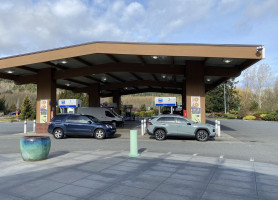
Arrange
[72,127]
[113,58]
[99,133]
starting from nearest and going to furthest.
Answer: [99,133] < [72,127] < [113,58]

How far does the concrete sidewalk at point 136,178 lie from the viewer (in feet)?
15.6

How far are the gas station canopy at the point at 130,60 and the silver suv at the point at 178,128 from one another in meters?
3.89

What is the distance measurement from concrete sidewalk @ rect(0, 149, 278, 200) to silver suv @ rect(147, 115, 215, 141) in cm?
536

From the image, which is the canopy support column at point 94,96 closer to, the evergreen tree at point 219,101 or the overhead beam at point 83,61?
the overhead beam at point 83,61

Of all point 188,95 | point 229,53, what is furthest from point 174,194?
point 188,95

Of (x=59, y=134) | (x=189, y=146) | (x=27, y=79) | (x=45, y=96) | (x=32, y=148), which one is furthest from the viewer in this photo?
(x=27, y=79)

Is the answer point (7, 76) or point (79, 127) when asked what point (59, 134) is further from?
point (7, 76)

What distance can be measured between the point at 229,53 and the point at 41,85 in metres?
14.6

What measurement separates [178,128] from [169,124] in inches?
22.5

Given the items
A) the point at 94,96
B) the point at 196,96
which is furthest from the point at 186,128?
the point at 94,96

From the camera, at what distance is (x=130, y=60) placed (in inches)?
728

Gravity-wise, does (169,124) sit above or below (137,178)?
above

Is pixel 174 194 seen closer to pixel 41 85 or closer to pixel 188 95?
pixel 188 95

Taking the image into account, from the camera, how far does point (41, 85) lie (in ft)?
63.8
